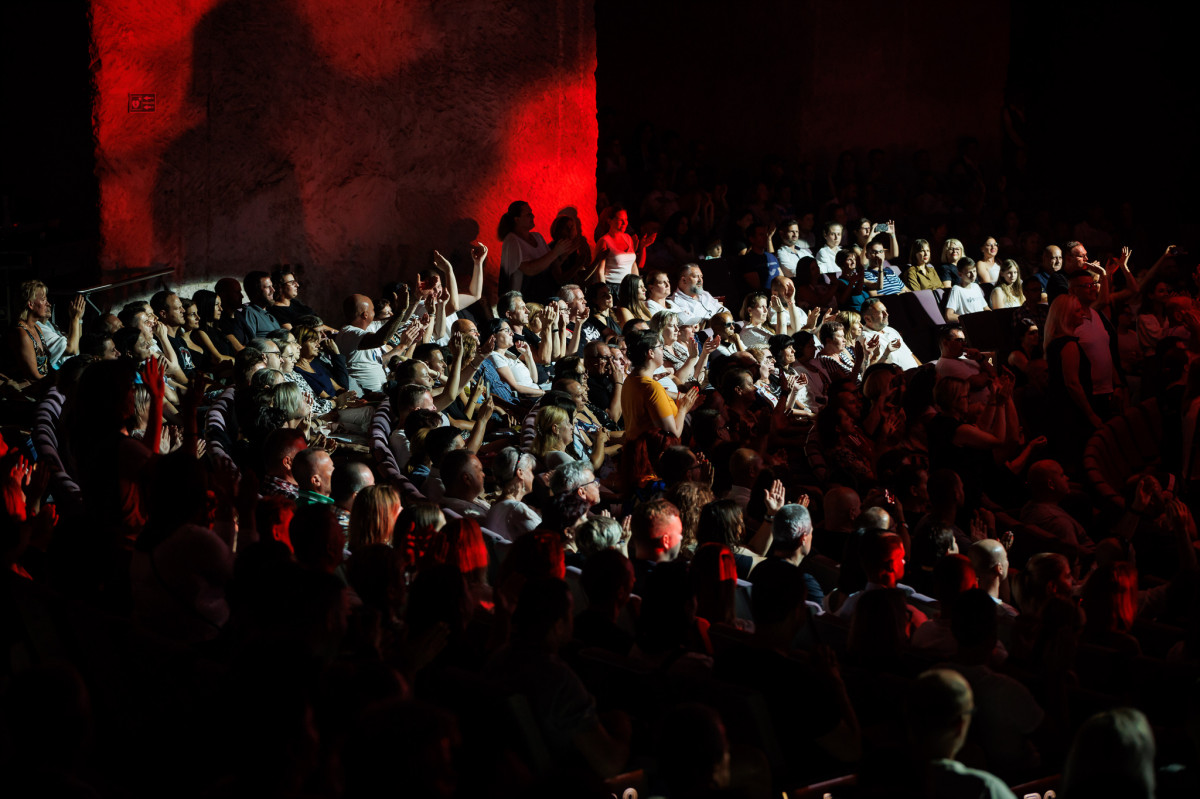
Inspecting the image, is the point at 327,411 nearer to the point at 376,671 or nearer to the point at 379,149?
the point at 379,149

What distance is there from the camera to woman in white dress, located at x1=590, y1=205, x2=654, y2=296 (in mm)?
9859

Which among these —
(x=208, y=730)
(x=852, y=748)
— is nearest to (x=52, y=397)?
(x=208, y=730)

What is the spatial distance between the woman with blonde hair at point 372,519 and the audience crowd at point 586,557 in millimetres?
10

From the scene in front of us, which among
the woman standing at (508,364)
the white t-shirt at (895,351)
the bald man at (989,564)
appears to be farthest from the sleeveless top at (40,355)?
the white t-shirt at (895,351)

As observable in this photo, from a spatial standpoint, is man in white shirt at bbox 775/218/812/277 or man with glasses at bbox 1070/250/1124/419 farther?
man in white shirt at bbox 775/218/812/277

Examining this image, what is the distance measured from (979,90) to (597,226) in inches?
284

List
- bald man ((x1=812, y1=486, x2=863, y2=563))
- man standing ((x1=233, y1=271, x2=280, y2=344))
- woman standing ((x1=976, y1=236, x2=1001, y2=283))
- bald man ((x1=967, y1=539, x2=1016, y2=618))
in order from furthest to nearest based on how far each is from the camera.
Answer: woman standing ((x1=976, y1=236, x2=1001, y2=283)), man standing ((x1=233, y1=271, x2=280, y2=344)), bald man ((x1=812, y1=486, x2=863, y2=563)), bald man ((x1=967, y1=539, x2=1016, y2=618))

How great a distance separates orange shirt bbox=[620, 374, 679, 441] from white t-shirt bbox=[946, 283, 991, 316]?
4.57m

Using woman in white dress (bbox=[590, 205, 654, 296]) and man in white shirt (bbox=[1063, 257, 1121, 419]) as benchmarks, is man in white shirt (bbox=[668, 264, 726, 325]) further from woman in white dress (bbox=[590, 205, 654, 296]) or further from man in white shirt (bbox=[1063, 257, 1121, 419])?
man in white shirt (bbox=[1063, 257, 1121, 419])

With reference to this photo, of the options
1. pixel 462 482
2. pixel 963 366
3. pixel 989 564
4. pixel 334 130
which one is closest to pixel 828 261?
pixel 963 366

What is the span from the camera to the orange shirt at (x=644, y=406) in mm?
6805

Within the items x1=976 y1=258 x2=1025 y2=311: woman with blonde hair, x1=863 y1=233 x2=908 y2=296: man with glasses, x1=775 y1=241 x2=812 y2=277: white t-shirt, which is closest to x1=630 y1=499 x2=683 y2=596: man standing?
x1=863 y1=233 x2=908 y2=296: man with glasses

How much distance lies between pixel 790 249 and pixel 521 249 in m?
2.66

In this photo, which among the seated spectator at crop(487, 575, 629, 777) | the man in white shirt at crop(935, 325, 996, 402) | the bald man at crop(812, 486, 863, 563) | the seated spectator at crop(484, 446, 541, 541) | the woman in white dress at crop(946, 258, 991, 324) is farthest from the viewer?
the woman in white dress at crop(946, 258, 991, 324)
